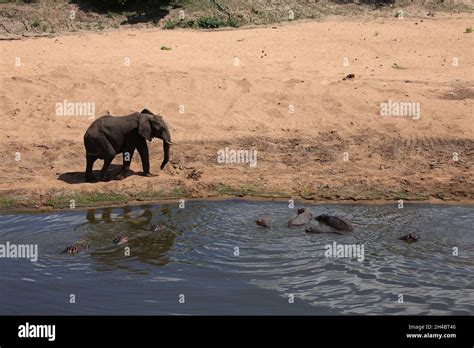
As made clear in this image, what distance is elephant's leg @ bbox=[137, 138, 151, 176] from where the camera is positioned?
1367cm

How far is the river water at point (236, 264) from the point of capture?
8.28 metres

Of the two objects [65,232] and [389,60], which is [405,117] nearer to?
[389,60]

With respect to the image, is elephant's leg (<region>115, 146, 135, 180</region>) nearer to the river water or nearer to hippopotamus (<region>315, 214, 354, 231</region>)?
the river water

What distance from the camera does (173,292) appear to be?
8.60 metres

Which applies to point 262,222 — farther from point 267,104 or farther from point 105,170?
point 267,104

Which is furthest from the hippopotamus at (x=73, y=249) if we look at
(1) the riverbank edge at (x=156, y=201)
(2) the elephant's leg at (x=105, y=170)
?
(2) the elephant's leg at (x=105, y=170)

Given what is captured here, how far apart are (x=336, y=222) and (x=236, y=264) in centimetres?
204

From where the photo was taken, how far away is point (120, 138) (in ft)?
44.3

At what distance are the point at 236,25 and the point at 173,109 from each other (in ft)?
23.5

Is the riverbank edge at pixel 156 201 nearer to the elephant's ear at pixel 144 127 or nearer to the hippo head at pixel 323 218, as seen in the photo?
the elephant's ear at pixel 144 127

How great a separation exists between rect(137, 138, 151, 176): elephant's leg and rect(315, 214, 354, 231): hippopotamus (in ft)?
13.2

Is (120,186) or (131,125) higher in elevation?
(131,125)

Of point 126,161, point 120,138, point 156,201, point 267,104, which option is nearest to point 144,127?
point 120,138
